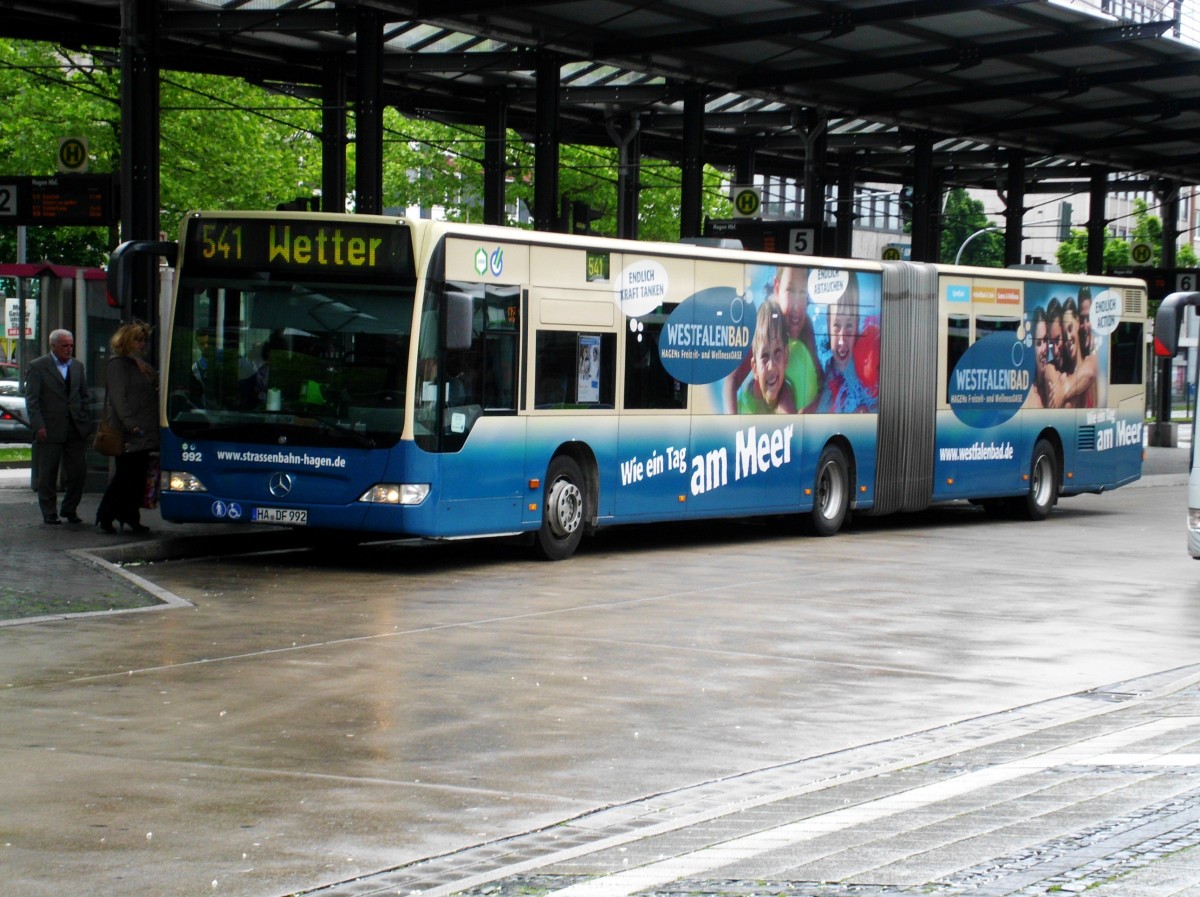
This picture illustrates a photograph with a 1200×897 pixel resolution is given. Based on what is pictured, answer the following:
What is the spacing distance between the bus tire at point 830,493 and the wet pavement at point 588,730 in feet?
14.9

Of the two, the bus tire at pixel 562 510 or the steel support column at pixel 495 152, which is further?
the steel support column at pixel 495 152

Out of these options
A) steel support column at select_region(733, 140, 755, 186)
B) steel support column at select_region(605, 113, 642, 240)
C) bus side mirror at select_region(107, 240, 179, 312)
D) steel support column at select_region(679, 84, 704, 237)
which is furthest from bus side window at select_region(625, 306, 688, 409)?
steel support column at select_region(733, 140, 755, 186)

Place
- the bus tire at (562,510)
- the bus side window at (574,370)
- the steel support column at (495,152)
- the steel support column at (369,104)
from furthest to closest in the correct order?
the steel support column at (495,152) < the steel support column at (369,104) < the bus tire at (562,510) < the bus side window at (574,370)

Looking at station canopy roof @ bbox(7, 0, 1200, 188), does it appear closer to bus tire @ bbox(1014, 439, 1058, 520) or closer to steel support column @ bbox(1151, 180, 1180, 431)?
bus tire @ bbox(1014, 439, 1058, 520)

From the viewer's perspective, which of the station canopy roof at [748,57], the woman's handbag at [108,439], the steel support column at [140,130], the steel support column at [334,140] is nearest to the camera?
the woman's handbag at [108,439]

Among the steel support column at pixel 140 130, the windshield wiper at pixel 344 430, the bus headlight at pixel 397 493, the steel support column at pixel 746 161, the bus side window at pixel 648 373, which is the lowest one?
the bus headlight at pixel 397 493

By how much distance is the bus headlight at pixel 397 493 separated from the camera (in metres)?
15.5

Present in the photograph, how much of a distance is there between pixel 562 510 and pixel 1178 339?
18.9 ft

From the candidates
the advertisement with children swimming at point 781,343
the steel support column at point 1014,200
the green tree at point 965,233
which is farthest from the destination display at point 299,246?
the green tree at point 965,233

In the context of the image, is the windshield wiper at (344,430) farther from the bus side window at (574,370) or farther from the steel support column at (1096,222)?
the steel support column at (1096,222)

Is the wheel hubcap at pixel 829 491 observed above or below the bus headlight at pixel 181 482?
below

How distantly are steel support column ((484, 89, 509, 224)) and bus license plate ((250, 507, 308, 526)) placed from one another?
1517 cm

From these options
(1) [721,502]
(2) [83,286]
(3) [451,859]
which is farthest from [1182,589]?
(2) [83,286]

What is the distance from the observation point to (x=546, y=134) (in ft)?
88.8
